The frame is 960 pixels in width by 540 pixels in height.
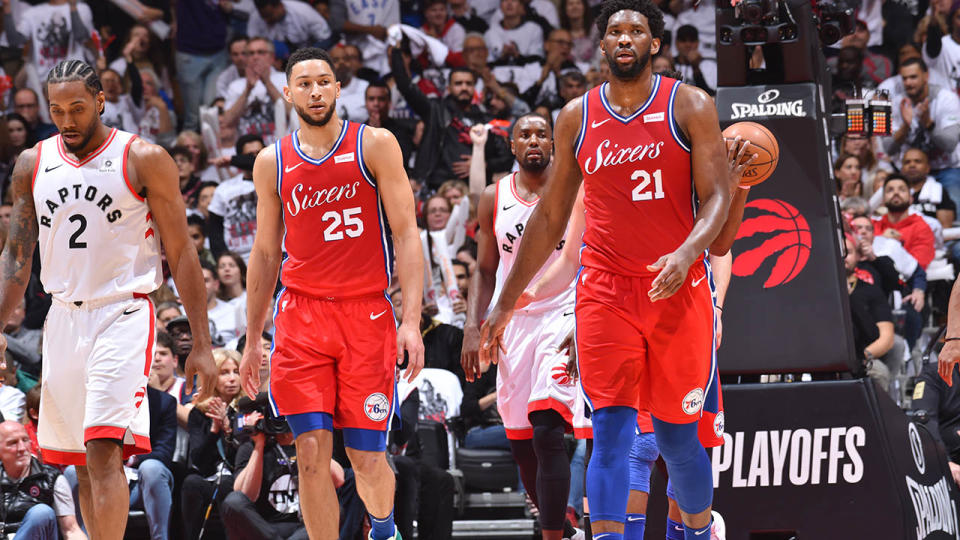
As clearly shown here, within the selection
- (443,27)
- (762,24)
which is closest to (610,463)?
(762,24)

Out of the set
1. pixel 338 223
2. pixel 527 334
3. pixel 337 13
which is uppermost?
pixel 337 13

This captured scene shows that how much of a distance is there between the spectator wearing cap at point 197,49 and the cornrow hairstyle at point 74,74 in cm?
893

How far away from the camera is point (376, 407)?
19.3 ft

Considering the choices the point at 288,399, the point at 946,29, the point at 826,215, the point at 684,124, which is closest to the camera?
the point at 684,124

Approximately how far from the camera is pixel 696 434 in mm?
5137

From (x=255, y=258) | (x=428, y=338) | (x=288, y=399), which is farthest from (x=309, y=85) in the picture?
(x=428, y=338)

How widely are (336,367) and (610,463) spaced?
159cm

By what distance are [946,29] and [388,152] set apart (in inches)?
372

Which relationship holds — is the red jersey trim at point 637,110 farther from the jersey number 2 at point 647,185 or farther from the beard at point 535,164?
the beard at point 535,164

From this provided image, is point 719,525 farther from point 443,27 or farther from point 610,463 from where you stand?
point 443,27

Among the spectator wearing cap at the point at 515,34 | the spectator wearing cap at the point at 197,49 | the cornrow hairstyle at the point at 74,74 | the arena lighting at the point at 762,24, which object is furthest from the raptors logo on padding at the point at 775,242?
the spectator wearing cap at the point at 197,49

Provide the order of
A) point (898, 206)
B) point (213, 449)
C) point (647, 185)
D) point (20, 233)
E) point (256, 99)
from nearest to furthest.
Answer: point (647, 185)
point (20, 233)
point (213, 449)
point (898, 206)
point (256, 99)

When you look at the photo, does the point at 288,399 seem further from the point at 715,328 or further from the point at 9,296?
the point at 715,328

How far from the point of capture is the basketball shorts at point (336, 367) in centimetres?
579
